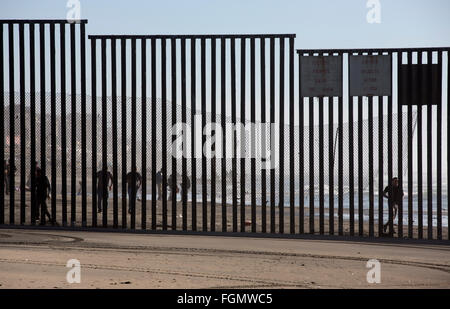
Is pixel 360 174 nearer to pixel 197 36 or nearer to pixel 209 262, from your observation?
pixel 197 36

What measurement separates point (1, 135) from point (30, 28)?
2153 mm

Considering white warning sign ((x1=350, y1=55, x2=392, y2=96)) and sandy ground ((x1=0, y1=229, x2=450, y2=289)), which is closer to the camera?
sandy ground ((x1=0, y1=229, x2=450, y2=289))

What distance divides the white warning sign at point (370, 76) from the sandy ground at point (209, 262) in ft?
9.15

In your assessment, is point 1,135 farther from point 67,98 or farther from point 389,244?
point 389,244

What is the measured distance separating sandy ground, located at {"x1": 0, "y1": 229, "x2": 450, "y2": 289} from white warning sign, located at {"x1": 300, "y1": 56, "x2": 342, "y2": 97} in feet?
8.86

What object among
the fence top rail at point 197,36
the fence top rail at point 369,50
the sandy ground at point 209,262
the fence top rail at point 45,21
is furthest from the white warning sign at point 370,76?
the fence top rail at point 45,21

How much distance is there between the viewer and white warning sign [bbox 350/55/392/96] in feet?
49.5

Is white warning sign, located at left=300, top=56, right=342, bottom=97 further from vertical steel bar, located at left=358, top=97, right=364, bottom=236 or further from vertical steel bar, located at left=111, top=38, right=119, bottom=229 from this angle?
vertical steel bar, located at left=111, top=38, right=119, bottom=229

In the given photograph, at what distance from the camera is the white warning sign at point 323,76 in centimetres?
1512

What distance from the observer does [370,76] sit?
15117 mm

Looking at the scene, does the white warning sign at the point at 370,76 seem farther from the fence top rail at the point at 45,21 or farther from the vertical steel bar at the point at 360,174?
the fence top rail at the point at 45,21

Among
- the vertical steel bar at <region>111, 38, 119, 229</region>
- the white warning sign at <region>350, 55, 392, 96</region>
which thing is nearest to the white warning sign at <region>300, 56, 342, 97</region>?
the white warning sign at <region>350, 55, 392, 96</region>

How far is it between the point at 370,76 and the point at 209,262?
616 centimetres
